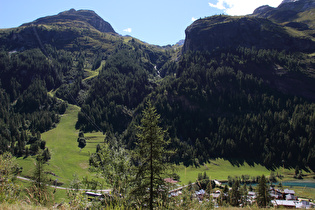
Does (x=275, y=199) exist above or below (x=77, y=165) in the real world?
above

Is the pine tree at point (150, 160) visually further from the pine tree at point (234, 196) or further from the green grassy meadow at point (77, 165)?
the green grassy meadow at point (77, 165)

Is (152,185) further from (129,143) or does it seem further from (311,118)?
(311,118)

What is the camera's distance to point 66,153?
138 m

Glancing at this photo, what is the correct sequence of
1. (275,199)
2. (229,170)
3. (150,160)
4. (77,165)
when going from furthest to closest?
1. (229,170)
2. (77,165)
3. (150,160)
4. (275,199)

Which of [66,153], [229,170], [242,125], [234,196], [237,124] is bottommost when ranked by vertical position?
[229,170]

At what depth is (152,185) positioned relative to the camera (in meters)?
20.0

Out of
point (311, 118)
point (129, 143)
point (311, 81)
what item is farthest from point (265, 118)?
point (129, 143)

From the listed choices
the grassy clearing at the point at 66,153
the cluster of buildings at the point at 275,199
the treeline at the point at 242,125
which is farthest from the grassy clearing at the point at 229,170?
the cluster of buildings at the point at 275,199

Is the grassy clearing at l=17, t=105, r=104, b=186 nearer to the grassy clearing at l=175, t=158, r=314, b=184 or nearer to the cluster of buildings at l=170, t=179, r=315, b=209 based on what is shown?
the grassy clearing at l=175, t=158, r=314, b=184

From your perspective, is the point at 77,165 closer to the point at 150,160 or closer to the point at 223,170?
the point at 223,170

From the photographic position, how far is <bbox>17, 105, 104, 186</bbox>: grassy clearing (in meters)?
110

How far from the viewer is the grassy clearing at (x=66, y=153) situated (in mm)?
109500

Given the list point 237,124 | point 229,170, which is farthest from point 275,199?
point 237,124

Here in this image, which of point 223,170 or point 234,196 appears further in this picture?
point 223,170
